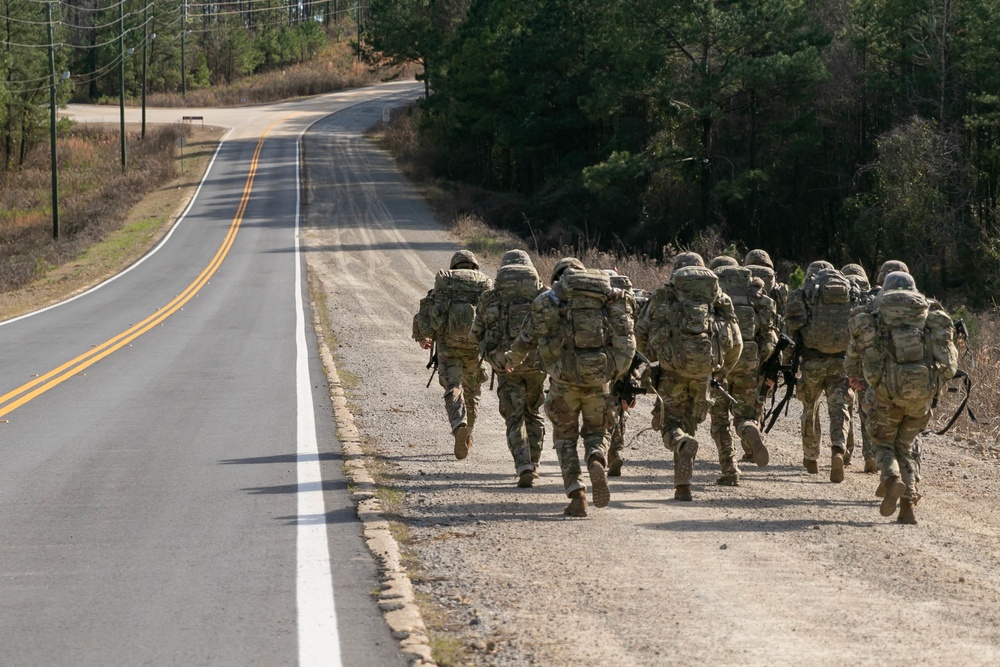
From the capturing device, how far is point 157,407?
13539mm

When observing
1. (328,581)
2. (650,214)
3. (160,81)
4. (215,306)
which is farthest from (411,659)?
(160,81)

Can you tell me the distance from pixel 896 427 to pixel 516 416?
10.2 ft

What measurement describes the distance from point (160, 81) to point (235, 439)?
105529mm

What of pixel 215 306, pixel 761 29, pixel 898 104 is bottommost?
pixel 215 306

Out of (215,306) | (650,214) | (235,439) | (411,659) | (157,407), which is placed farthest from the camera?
(650,214)

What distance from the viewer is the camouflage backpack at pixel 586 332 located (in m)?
8.86

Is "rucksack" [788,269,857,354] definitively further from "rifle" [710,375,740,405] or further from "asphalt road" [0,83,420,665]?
"asphalt road" [0,83,420,665]

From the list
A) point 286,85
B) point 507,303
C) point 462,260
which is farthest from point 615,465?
point 286,85

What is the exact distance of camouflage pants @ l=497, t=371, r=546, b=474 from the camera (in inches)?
386

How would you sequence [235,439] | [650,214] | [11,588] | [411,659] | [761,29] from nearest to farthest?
[411,659], [11,588], [235,439], [761,29], [650,214]

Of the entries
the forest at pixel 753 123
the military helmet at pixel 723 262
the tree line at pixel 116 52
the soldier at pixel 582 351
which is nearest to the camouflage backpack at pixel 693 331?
the soldier at pixel 582 351

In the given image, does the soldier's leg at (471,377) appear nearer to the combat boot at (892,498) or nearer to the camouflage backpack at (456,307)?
the camouflage backpack at (456,307)

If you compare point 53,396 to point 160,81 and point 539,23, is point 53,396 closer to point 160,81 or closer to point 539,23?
point 539,23

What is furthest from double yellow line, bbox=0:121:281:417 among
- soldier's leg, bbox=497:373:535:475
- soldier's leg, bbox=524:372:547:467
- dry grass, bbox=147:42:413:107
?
dry grass, bbox=147:42:413:107
